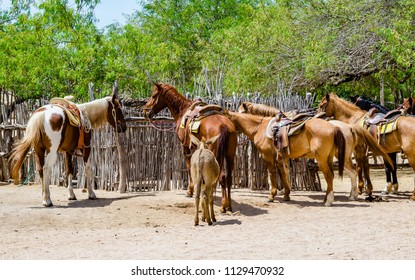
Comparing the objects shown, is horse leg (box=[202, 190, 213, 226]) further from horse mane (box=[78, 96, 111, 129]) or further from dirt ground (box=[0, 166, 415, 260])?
horse mane (box=[78, 96, 111, 129])

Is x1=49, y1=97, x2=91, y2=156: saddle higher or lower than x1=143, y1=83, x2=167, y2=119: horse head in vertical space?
lower

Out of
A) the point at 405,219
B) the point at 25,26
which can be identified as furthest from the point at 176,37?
the point at 405,219

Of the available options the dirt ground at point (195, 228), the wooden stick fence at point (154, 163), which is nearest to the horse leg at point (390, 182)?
the dirt ground at point (195, 228)

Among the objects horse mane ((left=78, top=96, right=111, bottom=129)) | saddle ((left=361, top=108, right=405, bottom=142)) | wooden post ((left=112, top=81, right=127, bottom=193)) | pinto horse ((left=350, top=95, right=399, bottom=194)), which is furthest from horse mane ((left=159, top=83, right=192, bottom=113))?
pinto horse ((left=350, top=95, right=399, bottom=194))

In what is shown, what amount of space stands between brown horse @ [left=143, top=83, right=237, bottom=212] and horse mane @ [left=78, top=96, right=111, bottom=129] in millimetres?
785

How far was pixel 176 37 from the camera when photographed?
103ft

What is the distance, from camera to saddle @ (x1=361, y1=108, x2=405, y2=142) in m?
12.4

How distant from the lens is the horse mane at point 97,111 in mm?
11516

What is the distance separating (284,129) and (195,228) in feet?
11.3

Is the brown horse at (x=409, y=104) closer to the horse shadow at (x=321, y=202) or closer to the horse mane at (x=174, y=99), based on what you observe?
the horse shadow at (x=321, y=202)
